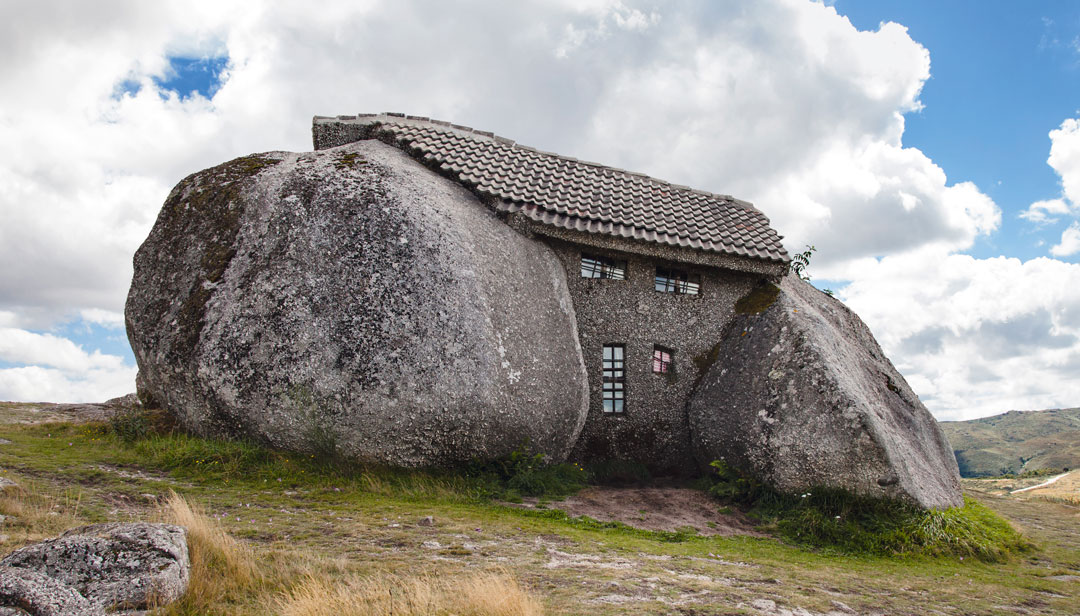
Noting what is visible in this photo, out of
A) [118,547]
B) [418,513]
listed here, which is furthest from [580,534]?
[118,547]

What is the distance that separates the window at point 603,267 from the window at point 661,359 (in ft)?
5.91

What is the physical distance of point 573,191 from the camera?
51.9 feet

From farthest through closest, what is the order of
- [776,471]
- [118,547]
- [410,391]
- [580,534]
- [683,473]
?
[683,473], [776,471], [410,391], [580,534], [118,547]

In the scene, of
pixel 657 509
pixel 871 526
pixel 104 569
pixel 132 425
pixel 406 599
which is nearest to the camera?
pixel 104 569

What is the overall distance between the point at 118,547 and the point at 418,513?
175 inches

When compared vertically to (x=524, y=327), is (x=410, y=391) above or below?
below

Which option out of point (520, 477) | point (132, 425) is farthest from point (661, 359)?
point (132, 425)

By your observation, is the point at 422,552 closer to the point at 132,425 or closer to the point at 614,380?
the point at 614,380

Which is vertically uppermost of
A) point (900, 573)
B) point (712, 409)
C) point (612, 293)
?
point (612, 293)

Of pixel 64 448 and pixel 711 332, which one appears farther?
pixel 711 332

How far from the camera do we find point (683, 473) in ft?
47.6

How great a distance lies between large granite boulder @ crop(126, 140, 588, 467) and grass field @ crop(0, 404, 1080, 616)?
78cm

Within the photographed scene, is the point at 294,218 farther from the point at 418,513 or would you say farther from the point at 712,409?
the point at 712,409

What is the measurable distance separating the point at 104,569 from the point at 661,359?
36.9 feet
